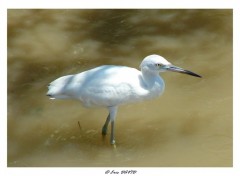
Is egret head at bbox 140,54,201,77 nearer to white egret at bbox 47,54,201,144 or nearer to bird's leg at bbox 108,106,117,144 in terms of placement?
white egret at bbox 47,54,201,144

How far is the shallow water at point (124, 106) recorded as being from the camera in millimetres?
5039

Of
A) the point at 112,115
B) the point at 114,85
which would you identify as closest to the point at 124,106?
the point at 112,115

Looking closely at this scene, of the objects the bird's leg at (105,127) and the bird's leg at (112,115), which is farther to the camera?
the bird's leg at (105,127)

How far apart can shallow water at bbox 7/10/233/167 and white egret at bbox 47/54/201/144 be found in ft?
1.49

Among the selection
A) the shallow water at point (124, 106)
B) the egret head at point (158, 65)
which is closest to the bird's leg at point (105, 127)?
the shallow water at point (124, 106)

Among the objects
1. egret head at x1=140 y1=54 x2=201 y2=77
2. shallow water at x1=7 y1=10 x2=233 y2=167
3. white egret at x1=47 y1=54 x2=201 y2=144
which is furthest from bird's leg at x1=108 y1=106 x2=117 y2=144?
egret head at x1=140 y1=54 x2=201 y2=77

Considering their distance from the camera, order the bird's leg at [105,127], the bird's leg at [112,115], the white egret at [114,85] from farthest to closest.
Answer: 1. the bird's leg at [105,127]
2. the bird's leg at [112,115]
3. the white egret at [114,85]

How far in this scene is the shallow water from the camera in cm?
504

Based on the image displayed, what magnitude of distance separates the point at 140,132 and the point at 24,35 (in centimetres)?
264

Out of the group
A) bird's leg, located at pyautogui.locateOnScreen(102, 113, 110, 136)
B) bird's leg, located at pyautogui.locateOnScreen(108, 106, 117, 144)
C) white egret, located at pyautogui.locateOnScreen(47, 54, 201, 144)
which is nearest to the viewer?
white egret, located at pyautogui.locateOnScreen(47, 54, 201, 144)

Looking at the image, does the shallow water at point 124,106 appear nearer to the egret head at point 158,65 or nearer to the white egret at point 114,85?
the white egret at point 114,85

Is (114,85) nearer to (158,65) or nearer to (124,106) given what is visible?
(158,65)

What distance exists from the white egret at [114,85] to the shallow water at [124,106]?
17.9 inches

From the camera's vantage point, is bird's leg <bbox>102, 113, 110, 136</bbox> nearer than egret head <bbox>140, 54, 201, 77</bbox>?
No
